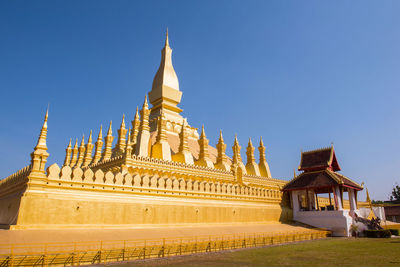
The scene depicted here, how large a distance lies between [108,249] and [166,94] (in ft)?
110

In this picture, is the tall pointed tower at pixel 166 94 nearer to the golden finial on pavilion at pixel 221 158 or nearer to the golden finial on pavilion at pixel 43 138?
the golden finial on pavilion at pixel 221 158

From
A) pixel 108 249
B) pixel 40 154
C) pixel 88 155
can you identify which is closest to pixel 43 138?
pixel 40 154

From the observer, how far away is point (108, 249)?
412 inches

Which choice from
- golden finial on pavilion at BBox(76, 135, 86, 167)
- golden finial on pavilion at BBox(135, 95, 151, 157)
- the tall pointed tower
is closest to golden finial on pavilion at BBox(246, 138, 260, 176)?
the tall pointed tower

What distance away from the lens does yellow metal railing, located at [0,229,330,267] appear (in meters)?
8.80

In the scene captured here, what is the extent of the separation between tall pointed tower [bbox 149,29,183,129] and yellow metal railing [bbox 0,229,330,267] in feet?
89.8

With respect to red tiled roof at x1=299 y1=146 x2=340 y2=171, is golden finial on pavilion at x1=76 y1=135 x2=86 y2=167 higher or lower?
higher

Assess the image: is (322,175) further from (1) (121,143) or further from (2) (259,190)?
(1) (121,143)

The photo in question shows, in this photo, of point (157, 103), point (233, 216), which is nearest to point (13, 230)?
point (233, 216)

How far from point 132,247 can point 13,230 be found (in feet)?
15.5

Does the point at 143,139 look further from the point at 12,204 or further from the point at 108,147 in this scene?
the point at 12,204

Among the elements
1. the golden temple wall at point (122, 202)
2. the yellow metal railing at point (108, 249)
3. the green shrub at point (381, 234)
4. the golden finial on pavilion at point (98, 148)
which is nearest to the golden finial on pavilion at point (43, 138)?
the golden temple wall at point (122, 202)

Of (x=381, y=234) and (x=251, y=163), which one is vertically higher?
(x=251, y=163)

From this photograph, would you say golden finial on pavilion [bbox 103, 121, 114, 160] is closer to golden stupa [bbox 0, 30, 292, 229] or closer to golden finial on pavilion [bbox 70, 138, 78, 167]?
golden stupa [bbox 0, 30, 292, 229]
